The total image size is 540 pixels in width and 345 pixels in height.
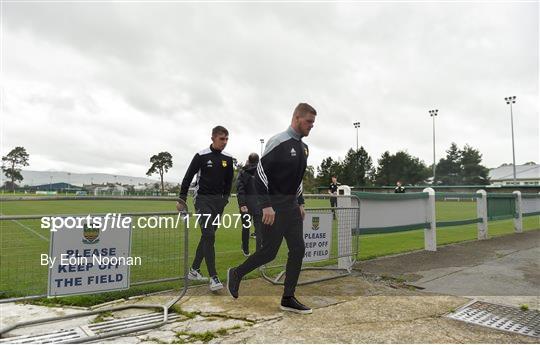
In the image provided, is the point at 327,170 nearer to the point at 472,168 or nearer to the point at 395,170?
the point at 395,170

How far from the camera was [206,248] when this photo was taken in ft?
16.4

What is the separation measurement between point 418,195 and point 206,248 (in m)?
5.26

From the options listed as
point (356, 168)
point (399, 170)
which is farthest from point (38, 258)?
point (399, 170)

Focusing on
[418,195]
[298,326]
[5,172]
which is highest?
[5,172]

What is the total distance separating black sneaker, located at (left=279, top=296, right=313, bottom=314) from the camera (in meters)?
3.87

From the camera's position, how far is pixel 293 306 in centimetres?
391

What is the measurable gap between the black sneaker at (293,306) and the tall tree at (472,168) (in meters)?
88.1

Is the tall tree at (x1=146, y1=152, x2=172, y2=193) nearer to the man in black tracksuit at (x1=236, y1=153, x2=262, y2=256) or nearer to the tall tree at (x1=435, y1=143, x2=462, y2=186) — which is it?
the tall tree at (x1=435, y1=143, x2=462, y2=186)

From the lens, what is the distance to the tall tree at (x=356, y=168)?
79.3 m

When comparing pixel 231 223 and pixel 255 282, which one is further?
pixel 231 223

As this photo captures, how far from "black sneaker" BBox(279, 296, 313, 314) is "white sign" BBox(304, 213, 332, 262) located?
1.47 metres

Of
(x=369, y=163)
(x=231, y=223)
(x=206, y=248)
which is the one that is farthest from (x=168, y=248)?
(x=369, y=163)

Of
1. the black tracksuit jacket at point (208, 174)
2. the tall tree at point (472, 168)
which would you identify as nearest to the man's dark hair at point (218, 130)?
the black tracksuit jacket at point (208, 174)

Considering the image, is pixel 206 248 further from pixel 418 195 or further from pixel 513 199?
pixel 513 199
